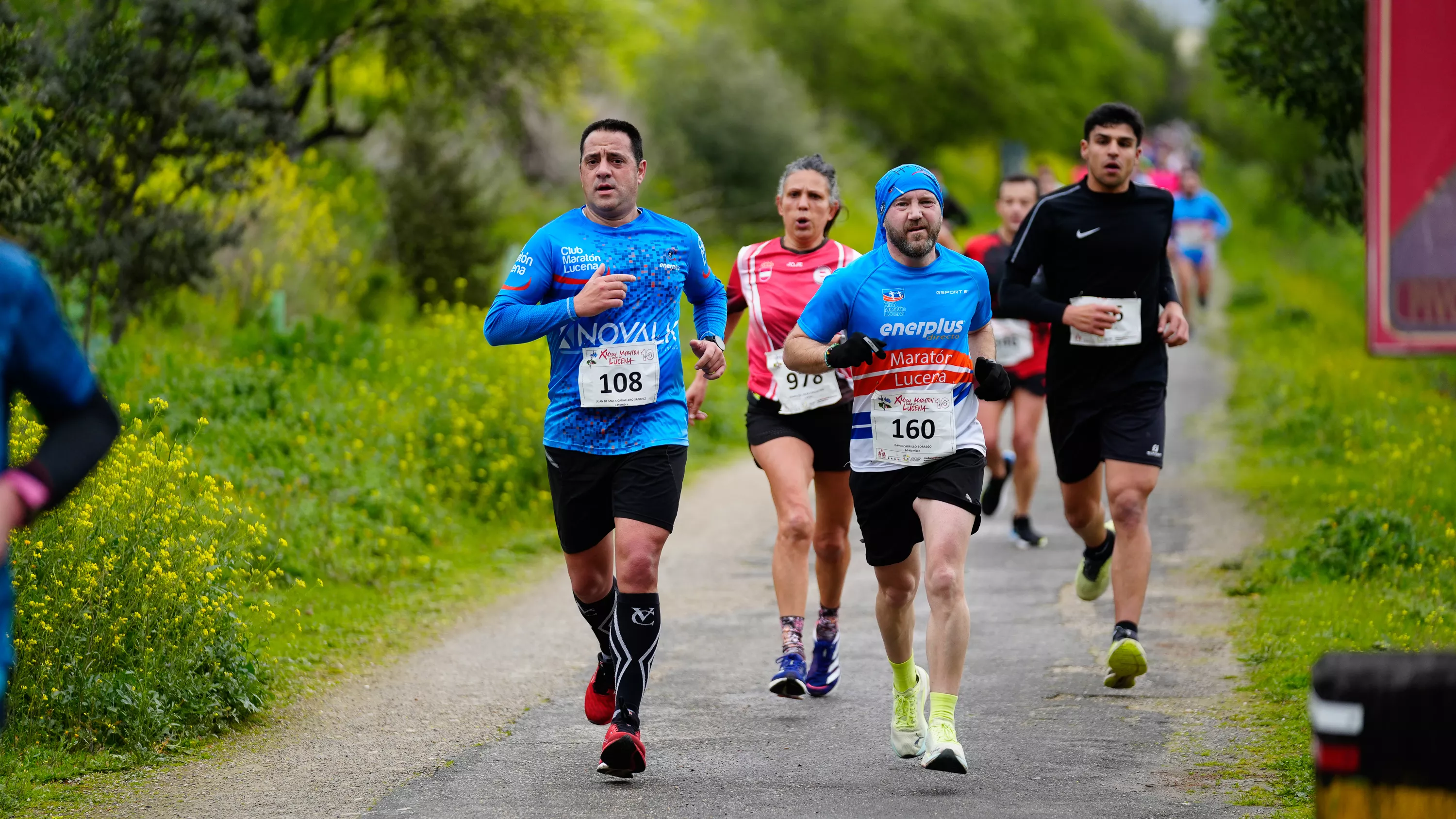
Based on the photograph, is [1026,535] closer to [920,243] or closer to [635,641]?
[920,243]

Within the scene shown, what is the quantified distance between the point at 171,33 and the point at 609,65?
13258 millimetres

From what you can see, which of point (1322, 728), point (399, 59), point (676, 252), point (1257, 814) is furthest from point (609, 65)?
point (1322, 728)

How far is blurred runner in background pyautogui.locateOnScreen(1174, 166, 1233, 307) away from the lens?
2136 centimetres

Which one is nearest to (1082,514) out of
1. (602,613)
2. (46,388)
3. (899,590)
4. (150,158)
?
(899,590)

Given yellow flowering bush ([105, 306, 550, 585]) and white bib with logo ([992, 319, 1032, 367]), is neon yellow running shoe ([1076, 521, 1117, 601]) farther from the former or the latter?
yellow flowering bush ([105, 306, 550, 585])

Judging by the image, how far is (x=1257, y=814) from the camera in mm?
5160

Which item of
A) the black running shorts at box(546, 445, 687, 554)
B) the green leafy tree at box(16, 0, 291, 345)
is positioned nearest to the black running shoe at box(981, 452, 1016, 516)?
the black running shorts at box(546, 445, 687, 554)

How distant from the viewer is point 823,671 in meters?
6.99

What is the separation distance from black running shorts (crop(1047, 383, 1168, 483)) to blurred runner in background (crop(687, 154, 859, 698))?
98 cm

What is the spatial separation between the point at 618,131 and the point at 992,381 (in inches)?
64.1

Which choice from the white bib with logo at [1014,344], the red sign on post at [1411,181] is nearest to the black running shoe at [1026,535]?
the white bib with logo at [1014,344]

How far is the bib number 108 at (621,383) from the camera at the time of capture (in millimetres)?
5816

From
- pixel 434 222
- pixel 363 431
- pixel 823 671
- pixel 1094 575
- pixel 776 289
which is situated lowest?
pixel 823 671

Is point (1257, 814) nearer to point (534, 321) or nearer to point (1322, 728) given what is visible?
point (1322, 728)
